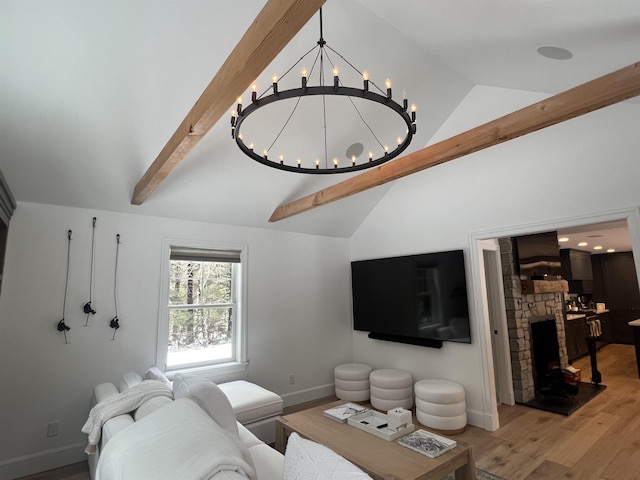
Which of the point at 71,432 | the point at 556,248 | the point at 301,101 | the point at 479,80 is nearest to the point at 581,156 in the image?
the point at 479,80

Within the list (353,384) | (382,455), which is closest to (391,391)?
(353,384)

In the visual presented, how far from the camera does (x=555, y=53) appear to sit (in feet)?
7.12

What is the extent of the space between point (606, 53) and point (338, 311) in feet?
13.9

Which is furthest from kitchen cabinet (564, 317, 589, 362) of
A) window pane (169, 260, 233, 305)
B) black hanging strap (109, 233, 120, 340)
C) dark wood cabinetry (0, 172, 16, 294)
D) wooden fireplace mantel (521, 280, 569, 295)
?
dark wood cabinetry (0, 172, 16, 294)

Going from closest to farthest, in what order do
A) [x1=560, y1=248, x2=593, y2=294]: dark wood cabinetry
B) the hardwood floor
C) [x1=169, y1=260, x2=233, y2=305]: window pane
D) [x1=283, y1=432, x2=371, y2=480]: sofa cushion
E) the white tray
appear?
[x1=283, y1=432, x2=371, y2=480]: sofa cushion
the white tray
the hardwood floor
[x1=169, y1=260, x2=233, y2=305]: window pane
[x1=560, y1=248, x2=593, y2=294]: dark wood cabinetry

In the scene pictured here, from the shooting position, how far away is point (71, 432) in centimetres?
310

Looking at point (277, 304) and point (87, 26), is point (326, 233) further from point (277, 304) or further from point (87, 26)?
point (87, 26)

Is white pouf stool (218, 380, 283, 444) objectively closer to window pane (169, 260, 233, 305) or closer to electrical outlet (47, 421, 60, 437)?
window pane (169, 260, 233, 305)

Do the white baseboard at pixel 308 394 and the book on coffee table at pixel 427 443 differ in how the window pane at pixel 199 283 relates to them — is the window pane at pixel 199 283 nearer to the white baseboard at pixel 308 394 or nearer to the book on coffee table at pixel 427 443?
the white baseboard at pixel 308 394

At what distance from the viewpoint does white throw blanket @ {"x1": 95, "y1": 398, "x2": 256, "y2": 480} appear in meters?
1.20

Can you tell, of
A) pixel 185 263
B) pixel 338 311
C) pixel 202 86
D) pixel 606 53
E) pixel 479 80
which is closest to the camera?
pixel 606 53

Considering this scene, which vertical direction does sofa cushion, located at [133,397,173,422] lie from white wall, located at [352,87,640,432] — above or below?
below

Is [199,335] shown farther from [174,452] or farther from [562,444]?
[562,444]

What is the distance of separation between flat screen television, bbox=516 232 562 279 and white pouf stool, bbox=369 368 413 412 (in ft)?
7.42
